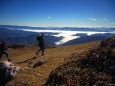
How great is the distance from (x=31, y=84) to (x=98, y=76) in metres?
5.17

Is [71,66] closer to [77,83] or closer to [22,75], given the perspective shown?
[77,83]

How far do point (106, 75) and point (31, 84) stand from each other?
569cm

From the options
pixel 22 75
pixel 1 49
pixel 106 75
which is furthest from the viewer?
pixel 1 49

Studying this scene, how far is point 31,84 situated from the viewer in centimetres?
1477

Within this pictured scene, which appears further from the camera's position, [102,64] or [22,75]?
[22,75]

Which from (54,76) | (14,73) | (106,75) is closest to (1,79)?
(14,73)

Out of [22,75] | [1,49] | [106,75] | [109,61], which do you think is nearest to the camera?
[106,75]

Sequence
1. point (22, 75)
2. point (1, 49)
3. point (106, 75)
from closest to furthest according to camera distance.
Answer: point (106, 75) → point (22, 75) → point (1, 49)

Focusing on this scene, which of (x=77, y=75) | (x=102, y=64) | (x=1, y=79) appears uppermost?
(x=102, y=64)

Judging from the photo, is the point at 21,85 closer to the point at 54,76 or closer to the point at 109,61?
the point at 54,76

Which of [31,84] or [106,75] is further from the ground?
[106,75]

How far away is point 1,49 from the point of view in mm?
25812

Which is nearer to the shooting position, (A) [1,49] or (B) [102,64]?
(B) [102,64]

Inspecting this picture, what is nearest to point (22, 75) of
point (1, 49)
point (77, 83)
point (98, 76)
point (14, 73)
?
point (14, 73)
